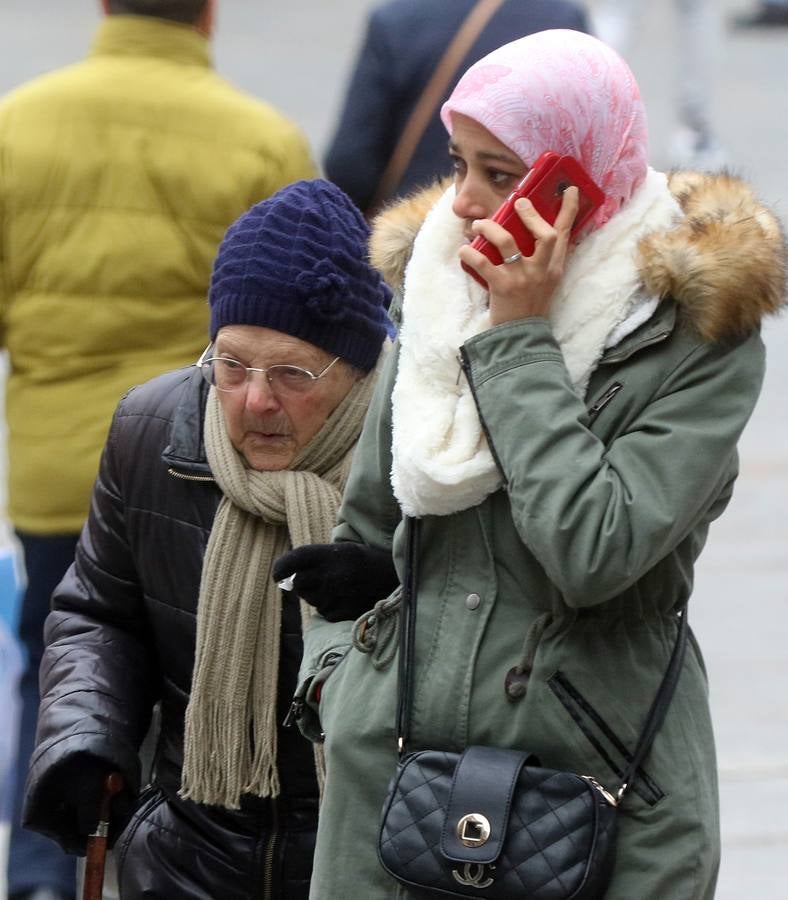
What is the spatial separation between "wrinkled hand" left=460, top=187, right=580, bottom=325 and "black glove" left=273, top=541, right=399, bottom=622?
0.47 meters

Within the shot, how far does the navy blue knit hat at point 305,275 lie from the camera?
2.98 meters

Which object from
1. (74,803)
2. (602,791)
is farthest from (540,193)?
(74,803)

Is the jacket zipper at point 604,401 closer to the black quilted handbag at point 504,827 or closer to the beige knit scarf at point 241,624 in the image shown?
the black quilted handbag at point 504,827

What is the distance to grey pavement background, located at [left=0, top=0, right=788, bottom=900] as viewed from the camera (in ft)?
16.0

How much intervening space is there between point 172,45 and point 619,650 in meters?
2.49

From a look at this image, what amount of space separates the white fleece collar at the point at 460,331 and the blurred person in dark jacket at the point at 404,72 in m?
2.29

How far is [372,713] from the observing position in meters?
2.43

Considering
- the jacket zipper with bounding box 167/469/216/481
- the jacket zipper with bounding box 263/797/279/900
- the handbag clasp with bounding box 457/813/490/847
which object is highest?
the handbag clasp with bounding box 457/813/490/847

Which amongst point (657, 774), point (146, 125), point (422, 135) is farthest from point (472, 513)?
point (422, 135)

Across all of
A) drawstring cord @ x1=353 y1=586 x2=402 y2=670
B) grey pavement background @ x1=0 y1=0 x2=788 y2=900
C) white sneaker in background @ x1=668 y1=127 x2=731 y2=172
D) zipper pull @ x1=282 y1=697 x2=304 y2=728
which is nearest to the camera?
drawstring cord @ x1=353 y1=586 x2=402 y2=670

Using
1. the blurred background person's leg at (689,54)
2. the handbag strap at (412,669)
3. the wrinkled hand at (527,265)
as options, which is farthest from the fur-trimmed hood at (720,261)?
the blurred background person's leg at (689,54)

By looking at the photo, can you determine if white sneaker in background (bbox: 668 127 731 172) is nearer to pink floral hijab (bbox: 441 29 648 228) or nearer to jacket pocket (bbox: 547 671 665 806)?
pink floral hijab (bbox: 441 29 648 228)

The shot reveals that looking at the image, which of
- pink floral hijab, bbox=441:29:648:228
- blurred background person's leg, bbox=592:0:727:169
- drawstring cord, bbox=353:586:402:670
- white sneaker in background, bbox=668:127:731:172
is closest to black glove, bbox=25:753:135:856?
drawstring cord, bbox=353:586:402:670

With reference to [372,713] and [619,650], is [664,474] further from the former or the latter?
[372,713]
